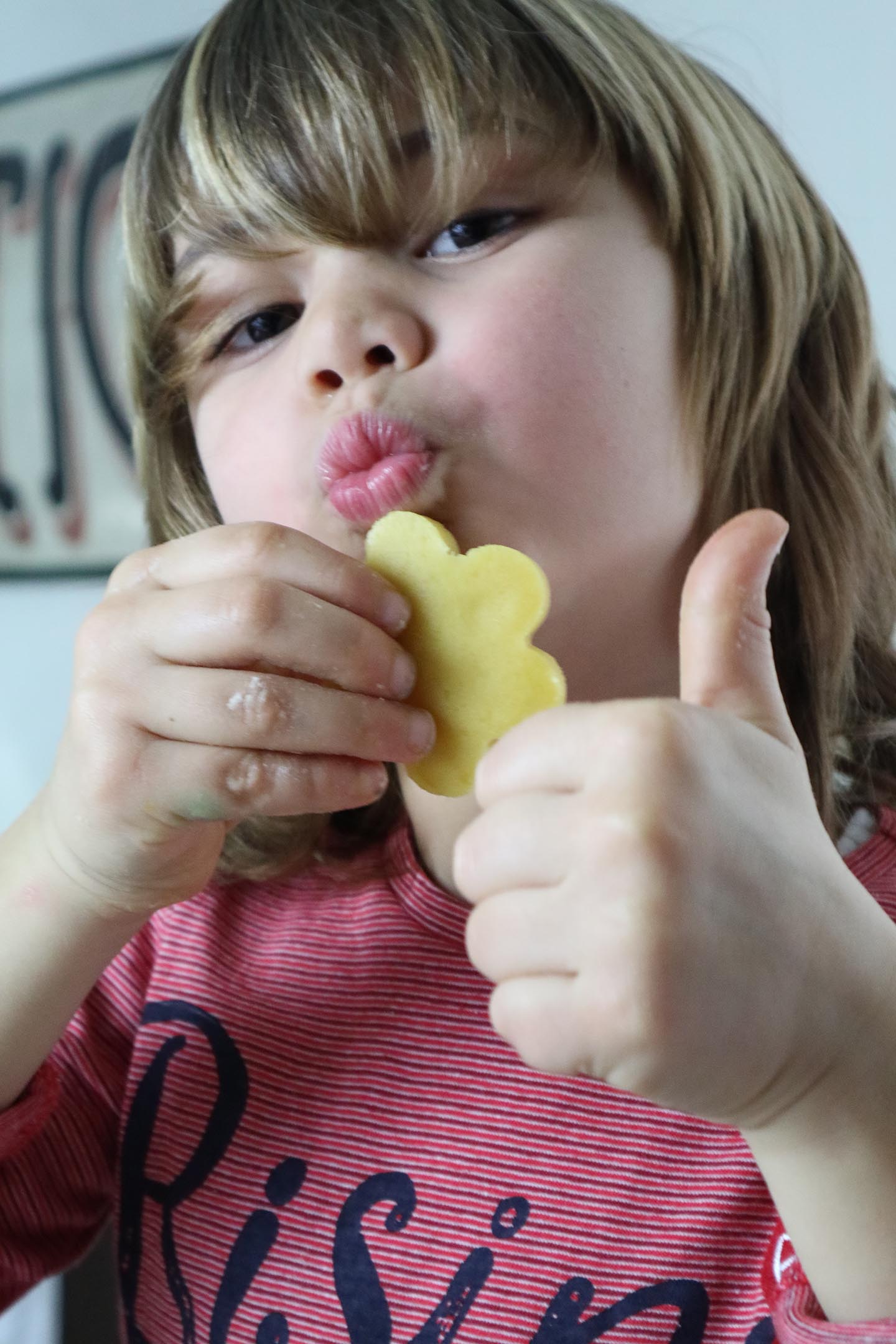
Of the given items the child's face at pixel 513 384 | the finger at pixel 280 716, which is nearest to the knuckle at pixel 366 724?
the finger at pixel 280 716

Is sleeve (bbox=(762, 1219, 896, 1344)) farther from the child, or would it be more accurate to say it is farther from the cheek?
the cheek

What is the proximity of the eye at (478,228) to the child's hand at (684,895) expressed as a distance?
265 millimetres

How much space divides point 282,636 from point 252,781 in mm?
78

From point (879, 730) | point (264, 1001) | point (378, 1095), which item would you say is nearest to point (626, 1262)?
point (378, 1095)

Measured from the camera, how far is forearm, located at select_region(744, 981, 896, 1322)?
376mm

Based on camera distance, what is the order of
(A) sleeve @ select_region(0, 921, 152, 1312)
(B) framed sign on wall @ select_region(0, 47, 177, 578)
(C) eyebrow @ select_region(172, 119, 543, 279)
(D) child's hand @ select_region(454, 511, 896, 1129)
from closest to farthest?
(D) child's hand @ select_region(454, 511, 896, 1129) < (C) eyebrow @ select_region(172, 119, 543, 279) < (A) sleeve @ select_region(0, 921, 152, 1312) < (B) framed sign on wall @ select_region(0, 47, 177, 578)

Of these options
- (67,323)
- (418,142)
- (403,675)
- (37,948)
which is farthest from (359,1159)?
(67,323)

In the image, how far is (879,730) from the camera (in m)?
0.73

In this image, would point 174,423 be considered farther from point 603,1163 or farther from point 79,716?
point 603,1163

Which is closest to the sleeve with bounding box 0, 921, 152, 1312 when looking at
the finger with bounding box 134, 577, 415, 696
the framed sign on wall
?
the finger with bounding box 134, 577, 415, 696

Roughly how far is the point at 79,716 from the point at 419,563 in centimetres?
19

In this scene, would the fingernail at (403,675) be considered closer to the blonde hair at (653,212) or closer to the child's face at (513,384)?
the child's face at (513,384)

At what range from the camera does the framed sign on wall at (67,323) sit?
1309 millimetres

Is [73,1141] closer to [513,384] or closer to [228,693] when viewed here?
[228,693]
